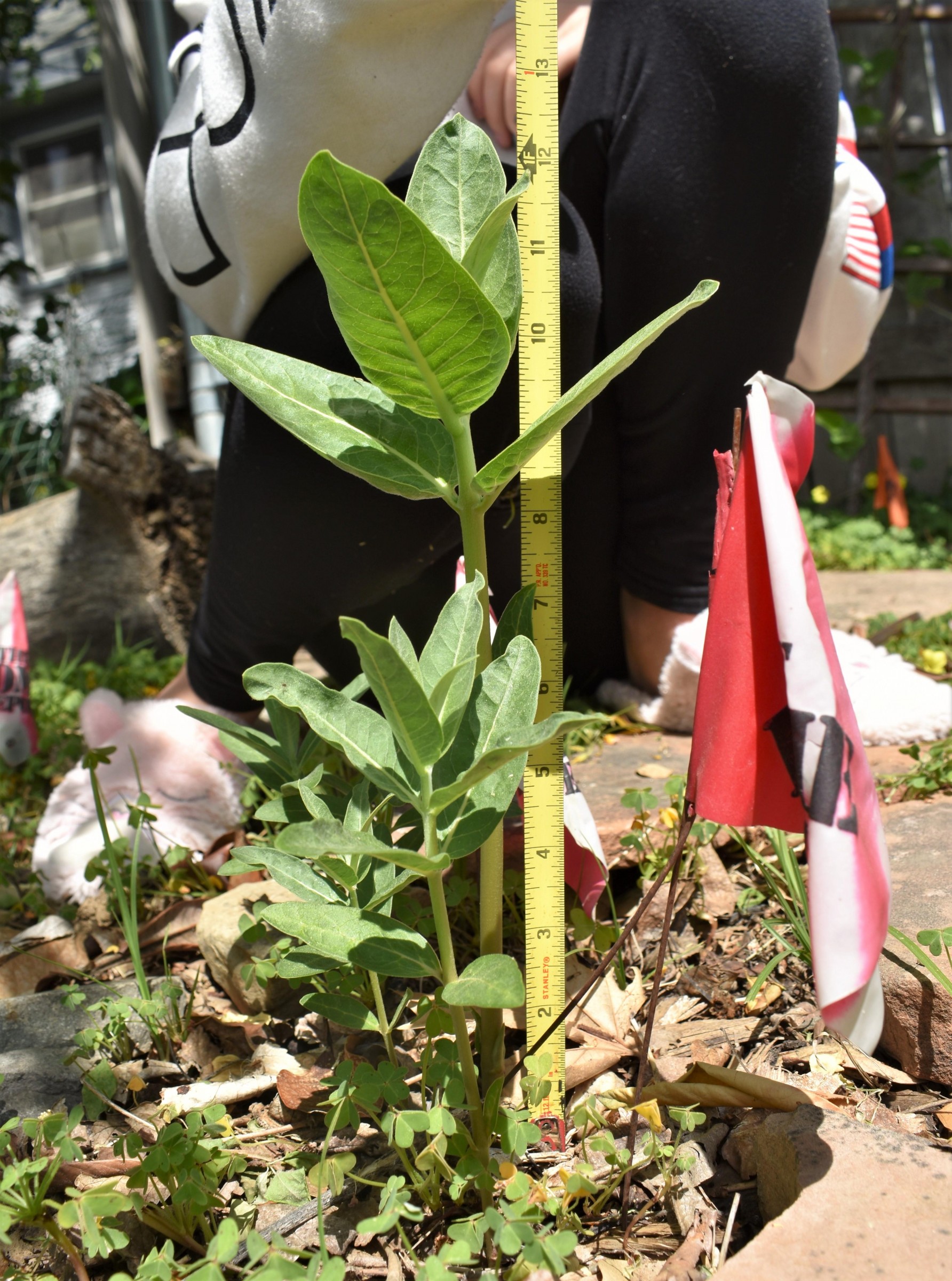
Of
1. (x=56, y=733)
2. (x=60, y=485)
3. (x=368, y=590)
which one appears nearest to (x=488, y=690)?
(x=368, y=590)

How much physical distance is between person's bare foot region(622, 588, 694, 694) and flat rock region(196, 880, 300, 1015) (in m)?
0.78

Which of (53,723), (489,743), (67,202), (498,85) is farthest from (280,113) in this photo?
(67,202)

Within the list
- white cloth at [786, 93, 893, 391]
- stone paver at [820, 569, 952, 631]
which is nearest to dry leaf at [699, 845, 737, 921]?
white cloth at [786, 93, 893, 391]

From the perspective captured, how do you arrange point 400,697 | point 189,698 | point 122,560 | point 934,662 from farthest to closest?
point 122,560 < point 934,662 < point 189,698 < point 400,697

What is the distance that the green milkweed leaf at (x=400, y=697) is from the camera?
57 cm

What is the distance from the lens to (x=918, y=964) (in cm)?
90

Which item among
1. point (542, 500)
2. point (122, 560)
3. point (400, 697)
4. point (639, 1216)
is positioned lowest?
point (639, 1216)

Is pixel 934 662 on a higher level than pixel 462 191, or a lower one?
lower

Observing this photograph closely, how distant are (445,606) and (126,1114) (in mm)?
568

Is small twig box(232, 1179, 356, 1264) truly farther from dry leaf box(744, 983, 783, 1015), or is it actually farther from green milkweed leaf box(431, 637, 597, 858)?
dry leaf box(744, 983, 783, 1015)

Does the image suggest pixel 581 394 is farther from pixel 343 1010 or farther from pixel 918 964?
pixel 918 964

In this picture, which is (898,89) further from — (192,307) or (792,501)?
(792,501)

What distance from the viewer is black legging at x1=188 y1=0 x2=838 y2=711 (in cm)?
123

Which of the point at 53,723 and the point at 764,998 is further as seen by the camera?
the point at 53,723
